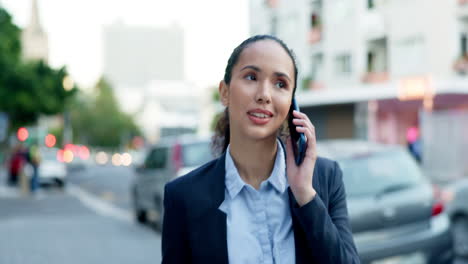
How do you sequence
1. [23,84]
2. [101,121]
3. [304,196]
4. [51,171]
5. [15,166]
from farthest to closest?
1. [101,121]
2. [23,84]
3. [15,166]
4. [51,171]
5. [304,196]

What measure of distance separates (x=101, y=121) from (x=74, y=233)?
297 ft

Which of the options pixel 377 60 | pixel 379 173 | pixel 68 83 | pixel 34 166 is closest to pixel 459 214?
pixel 379 173

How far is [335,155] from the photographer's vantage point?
5.86m

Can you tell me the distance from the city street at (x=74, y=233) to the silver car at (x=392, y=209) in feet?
11.9

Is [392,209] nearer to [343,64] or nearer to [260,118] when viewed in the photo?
[260,118]

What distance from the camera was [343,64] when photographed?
3027cm

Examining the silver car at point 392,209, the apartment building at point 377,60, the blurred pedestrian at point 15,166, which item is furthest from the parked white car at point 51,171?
the silver car at point 392,209

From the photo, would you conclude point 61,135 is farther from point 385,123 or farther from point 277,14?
point 385,123

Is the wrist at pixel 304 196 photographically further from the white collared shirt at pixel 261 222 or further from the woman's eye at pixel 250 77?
the woman's eye at pixel 250 77

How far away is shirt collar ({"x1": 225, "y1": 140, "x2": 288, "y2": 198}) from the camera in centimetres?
185

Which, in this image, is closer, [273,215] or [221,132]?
[273,215]

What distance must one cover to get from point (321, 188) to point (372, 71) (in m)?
26.8

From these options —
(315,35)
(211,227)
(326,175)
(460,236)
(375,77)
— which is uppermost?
(315,35)

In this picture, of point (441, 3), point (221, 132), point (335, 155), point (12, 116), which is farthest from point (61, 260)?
point (12, 116)
